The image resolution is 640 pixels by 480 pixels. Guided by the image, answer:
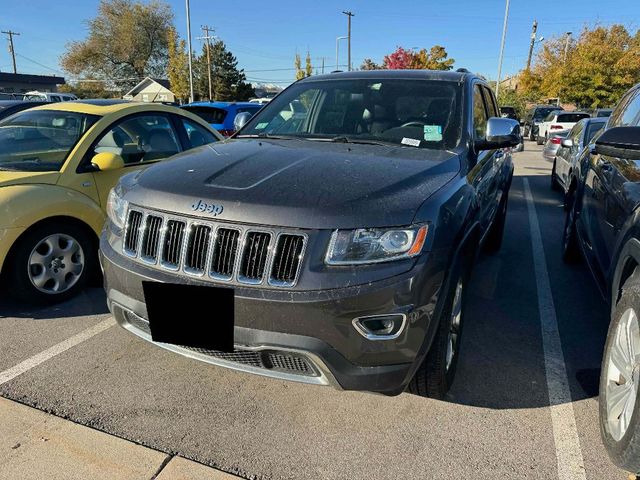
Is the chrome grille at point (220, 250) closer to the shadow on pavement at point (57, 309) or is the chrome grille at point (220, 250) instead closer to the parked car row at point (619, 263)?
the parked car row at point (619, 263)

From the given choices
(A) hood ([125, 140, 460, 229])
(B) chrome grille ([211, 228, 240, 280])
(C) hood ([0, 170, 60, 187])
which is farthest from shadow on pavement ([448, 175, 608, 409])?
(C) hood ([0, 170, 60, 187])

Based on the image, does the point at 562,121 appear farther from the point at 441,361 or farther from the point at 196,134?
the point at 441,361

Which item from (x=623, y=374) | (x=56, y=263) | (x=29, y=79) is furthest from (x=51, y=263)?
(x=29, y=79)

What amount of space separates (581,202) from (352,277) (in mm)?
3296

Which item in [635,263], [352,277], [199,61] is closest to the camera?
[352,277]

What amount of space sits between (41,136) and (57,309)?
68.3 inches

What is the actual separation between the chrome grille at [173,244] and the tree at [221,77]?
58.2 meters

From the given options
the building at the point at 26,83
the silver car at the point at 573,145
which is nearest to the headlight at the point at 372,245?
the silver car at the point at 573,145

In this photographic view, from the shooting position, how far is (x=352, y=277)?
206 cm

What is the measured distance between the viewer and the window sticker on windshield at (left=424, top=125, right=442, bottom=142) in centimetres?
317

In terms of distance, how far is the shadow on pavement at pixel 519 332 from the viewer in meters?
2.87

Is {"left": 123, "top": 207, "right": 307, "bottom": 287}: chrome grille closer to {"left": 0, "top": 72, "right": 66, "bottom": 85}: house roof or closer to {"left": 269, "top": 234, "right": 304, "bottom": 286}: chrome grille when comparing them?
{"left": 269, "top": 234, "right": 304, "bottom": 286}: chrome grille

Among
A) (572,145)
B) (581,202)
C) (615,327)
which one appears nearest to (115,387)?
(615,327)

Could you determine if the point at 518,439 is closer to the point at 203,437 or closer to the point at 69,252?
the point at 203,437
